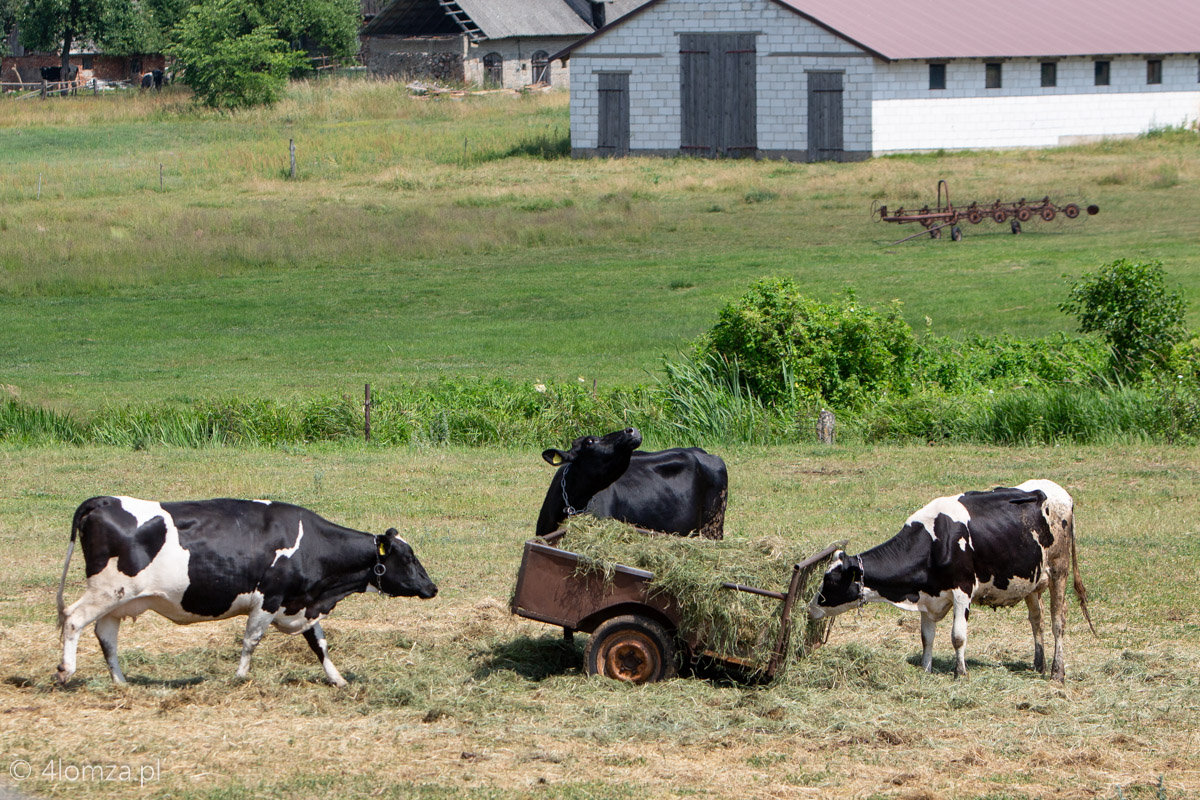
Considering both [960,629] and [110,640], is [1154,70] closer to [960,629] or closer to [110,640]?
[960,629]

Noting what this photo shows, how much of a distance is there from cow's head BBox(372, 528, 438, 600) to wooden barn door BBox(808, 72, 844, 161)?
38.9 metres

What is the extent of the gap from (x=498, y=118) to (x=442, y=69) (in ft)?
36.7

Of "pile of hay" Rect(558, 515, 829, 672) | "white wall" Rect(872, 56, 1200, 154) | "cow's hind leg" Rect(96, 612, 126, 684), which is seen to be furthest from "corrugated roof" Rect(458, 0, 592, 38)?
"cow's hind leg" Rect(96, 612, 126, 684)

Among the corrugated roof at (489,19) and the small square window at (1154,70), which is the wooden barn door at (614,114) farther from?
the small square window at (1154,70)

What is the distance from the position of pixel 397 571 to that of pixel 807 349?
421 inches

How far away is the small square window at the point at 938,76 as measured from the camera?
46531mm

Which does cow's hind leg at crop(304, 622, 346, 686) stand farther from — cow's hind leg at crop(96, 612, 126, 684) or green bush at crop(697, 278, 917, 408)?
green bush at crop(697, 278, 917, 408)

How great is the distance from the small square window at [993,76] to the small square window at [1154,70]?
6.41m

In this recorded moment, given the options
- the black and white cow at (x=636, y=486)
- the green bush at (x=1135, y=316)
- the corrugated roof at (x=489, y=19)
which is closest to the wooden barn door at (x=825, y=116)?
the corrugated roof at (x=489, y=19)

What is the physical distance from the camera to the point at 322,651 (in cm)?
878

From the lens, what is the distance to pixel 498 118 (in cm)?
5734

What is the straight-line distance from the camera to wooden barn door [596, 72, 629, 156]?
48.4 m

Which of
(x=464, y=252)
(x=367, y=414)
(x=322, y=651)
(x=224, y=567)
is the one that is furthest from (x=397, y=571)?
(x=464, y=252)

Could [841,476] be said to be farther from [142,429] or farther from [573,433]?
[142,429]
